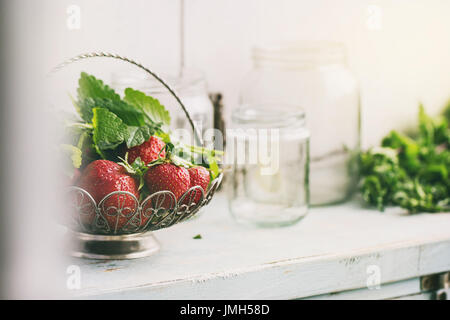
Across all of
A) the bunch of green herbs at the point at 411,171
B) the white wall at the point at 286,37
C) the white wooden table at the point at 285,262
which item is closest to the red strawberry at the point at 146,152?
the white wooden table at the point at 285,262

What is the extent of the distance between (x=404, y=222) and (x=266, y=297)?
335 millimetres

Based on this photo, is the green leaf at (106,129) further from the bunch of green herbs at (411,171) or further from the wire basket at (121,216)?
the bunch of green herbs at (411,171)

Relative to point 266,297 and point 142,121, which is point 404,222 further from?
point 142,121

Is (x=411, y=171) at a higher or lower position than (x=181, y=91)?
lower

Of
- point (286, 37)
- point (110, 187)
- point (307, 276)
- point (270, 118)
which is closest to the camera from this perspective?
point (110, 187)

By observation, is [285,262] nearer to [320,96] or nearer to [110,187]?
[110,187]

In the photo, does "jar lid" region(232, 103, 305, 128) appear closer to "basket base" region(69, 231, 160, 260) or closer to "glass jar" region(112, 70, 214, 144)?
"glass jar" region(112, 70, 214, 144)

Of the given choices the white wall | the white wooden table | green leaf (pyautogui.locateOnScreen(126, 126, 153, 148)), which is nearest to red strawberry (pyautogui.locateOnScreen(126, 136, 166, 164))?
green leaf (pyautogui.locateOnScreen(126, 126, 153, 148))

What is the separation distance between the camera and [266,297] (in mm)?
805

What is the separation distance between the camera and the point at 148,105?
0.85 metres

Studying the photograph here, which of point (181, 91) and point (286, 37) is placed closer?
point (181, 91)

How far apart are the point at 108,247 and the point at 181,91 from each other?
33 centimetres

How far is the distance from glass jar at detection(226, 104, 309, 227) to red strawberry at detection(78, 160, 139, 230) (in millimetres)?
289

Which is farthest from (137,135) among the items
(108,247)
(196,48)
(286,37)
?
(286,37)
